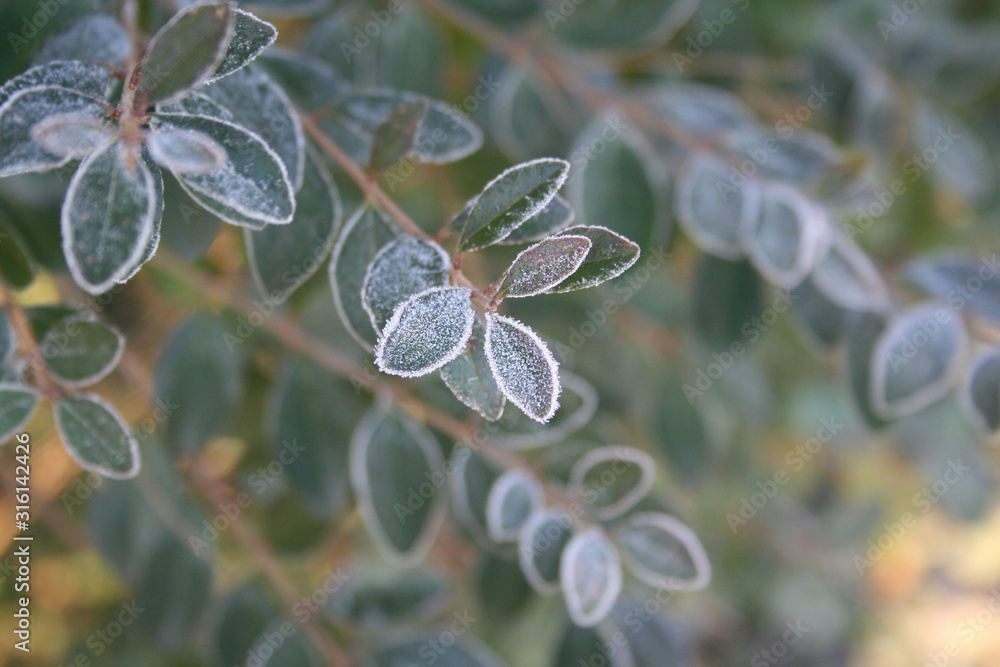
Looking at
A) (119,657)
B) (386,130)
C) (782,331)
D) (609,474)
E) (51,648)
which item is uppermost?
(386,130)

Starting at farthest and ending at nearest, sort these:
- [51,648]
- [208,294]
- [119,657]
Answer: [51,648] < [119,657] < [208,294]

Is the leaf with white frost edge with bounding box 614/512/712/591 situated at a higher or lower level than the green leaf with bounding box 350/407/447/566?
higher

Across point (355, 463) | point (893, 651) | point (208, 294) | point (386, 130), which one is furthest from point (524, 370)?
point (893, 651)

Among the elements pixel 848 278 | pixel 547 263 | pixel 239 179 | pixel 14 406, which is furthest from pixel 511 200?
pixel 848 278

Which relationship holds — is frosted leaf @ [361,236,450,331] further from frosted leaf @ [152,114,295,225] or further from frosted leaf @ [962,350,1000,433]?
frosted leaf @ [962,350,1000,433]

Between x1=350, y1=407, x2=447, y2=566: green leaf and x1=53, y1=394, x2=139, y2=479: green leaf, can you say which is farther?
x1=350, y1=407, x2=447, y2=566: green leaf

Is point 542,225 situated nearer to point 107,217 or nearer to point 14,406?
point 107,217

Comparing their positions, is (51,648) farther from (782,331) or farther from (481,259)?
(782,331)

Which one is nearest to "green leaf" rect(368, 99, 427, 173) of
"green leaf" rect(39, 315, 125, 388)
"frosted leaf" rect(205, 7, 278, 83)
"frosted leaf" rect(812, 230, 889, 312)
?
"frosted leaf" rect(205, 7, 278, 83)
